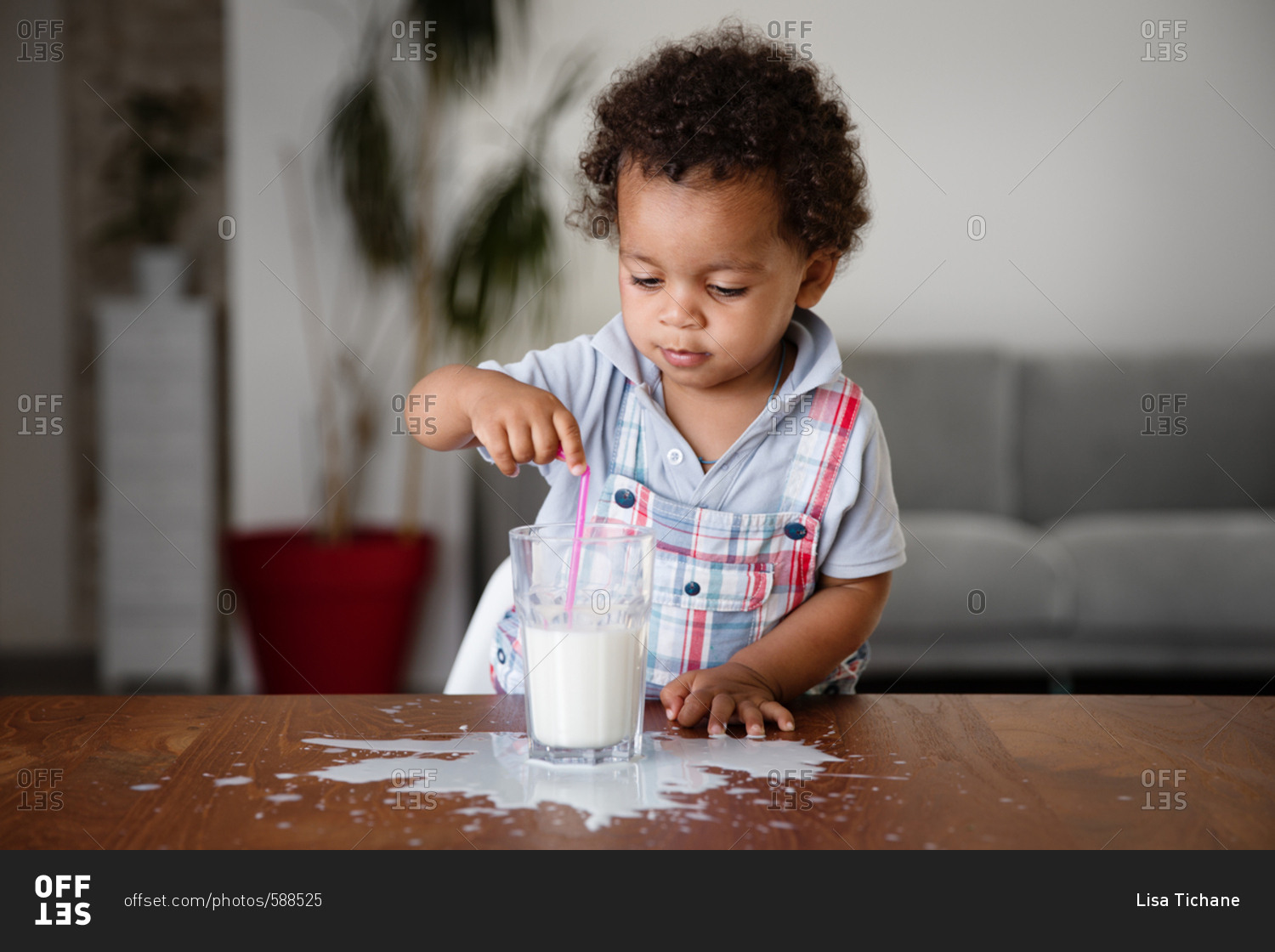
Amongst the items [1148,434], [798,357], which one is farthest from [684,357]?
[1148,434]

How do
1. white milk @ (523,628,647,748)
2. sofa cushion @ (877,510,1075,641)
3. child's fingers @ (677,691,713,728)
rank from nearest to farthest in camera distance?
white milk @ (523,628,647,748) → child's fingers @ (677,691,713,728) → sofa cushion @ (877,510,1075,641)

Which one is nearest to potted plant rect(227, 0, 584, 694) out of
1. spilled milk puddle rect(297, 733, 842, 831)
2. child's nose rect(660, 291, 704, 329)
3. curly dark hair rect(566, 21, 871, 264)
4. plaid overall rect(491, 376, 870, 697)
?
curly dark hair rect(566, 21, 871, 264)

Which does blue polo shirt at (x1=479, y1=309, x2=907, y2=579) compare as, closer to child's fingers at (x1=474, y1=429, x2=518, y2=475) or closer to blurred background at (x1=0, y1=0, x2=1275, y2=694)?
child's fingers at (x1=474, y1=429, x2=518, y2=475)

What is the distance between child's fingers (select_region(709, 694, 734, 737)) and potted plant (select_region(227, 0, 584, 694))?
182cm

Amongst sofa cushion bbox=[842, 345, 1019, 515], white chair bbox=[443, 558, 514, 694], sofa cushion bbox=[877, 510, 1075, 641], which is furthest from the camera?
sofa cushion bbox=[842, 345, 1019, 515]

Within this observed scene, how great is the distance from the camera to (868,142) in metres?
3.01

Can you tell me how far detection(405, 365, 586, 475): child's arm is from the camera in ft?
2.78

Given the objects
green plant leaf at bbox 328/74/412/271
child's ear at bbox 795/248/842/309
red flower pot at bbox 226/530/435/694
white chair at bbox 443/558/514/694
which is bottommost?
red flower pot at bbox 226/530/435/694

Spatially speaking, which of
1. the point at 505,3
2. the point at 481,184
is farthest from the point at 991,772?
the point at 505,3

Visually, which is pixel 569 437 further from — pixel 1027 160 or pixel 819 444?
pixel 1027 160

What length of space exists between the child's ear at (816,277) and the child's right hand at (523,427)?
35cm
